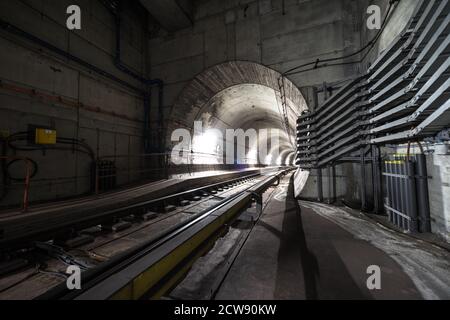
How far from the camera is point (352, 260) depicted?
248 centimetres

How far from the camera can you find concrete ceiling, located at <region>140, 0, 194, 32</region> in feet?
26.8

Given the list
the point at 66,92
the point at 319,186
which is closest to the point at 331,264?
the point at 319,186

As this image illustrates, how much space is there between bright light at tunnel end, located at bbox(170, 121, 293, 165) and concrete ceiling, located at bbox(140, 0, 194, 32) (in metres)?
4.83

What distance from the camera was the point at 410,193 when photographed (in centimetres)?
348

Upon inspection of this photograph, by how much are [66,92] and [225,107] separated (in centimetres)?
804

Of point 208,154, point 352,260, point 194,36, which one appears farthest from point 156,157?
point 352,260

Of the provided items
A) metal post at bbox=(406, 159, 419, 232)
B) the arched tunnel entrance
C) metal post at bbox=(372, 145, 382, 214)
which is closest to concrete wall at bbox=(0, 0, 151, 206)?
the arched tunnel entrance

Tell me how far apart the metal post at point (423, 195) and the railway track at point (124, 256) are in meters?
3.15

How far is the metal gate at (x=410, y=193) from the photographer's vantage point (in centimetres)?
333

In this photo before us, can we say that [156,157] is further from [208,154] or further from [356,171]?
[356,171]

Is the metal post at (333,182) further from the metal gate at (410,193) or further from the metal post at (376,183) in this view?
the metal gate at (410,193)

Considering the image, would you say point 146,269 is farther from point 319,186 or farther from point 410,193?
point 319,186

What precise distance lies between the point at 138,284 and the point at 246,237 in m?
1.94

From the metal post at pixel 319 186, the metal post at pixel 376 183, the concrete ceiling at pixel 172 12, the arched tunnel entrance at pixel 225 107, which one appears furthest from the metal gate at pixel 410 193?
the concrete ceiling at pixel 172 12
